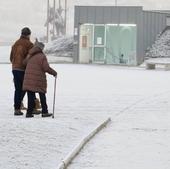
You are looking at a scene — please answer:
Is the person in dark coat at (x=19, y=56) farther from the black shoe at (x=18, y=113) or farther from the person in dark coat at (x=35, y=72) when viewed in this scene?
the person in dark coat at (x=35, y=72)

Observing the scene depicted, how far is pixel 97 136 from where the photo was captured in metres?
11.9

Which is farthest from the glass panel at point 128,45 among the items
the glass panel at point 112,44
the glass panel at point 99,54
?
the glass panel at point 99,54

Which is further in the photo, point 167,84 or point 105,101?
point 167,84

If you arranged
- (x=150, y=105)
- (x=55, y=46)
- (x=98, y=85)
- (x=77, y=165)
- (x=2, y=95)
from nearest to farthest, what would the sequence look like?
1. (x=77, y=165)
2. (x=150, y=105)
3. (x=2, y=95)
4. (x=98, y=85)
5. (x=55, y=46)

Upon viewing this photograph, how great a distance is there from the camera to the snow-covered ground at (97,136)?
9.31m

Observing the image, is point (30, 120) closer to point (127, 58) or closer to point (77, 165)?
point (77, 165)

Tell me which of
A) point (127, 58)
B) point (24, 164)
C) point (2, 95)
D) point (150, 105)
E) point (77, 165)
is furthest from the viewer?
point (127, 58)

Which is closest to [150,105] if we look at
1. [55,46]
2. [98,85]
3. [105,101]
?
[105,101]

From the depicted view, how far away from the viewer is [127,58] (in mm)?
45062

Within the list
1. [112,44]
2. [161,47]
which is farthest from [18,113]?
[161,47]

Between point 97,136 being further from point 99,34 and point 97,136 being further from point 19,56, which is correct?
point 99,34

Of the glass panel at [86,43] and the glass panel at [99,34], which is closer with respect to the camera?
the glass panel at [99,34]

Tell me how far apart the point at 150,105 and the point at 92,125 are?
468 centimetres

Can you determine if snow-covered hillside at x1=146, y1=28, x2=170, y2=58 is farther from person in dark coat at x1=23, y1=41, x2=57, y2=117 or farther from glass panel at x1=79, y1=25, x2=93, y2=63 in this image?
person in dark coat at x1=23, y1=41, x2=57, y2=117
